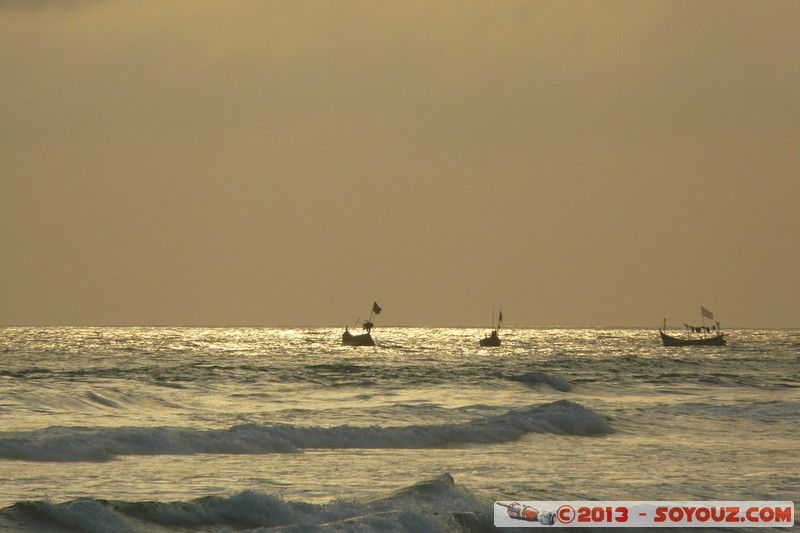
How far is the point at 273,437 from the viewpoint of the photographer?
88.8 ft

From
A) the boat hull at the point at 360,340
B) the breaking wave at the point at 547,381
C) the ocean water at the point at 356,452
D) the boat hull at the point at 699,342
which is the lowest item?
the ocean water at the point at 356,452

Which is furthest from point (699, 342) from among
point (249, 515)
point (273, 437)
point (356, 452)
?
point (249, 515)

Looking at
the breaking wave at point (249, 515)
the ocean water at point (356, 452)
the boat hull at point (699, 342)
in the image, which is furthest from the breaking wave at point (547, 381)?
the boat hull at point (699, 342)

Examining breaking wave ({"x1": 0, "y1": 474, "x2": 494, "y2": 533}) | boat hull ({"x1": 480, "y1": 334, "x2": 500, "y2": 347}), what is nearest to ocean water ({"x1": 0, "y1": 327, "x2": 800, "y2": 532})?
breaking wave ({"x1": 0, "y1": 474, "x2": 494, "y2": 533})

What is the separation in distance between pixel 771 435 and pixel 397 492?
16.1 m

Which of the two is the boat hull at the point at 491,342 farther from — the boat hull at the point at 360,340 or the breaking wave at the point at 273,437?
the breaking wave at the point at 273,437

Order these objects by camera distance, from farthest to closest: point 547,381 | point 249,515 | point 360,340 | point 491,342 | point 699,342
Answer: point 699,342
point 491,342
point 360,340
point 547,381
point 249,515

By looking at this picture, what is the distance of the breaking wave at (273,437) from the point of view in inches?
941

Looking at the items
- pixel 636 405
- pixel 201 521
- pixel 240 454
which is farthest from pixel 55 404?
pixel 636 405

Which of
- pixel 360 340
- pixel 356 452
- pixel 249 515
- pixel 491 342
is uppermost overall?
pixel 491 342

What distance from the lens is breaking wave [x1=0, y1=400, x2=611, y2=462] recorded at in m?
23.9

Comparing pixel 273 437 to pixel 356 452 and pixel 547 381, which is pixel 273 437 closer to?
pixel 356 452

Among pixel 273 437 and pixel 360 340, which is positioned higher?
pixel 360 340

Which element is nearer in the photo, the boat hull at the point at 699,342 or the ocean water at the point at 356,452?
the ocean water at the point at 356,452
